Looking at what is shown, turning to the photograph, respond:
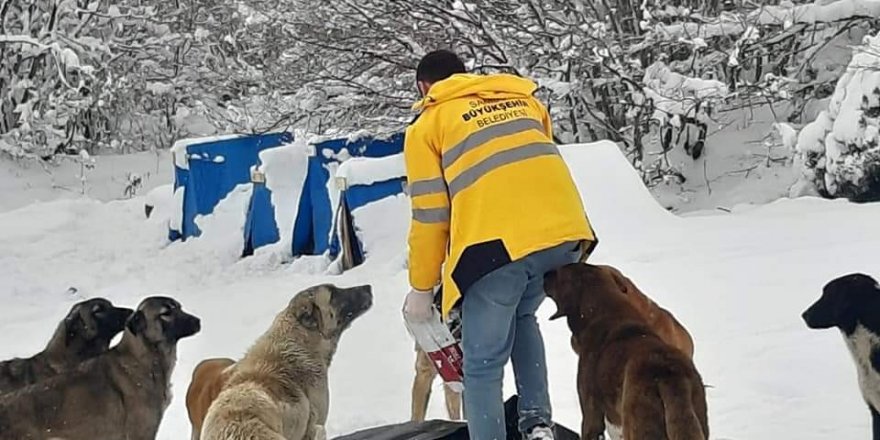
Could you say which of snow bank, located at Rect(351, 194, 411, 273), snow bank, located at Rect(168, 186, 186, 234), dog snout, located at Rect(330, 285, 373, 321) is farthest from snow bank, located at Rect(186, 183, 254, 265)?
dog snout, located at Rect(330, 285, 373, 321)

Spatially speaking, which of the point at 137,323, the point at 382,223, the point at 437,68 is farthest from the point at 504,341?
the point at 382,223

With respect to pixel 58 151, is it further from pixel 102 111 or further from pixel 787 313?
pixel 787 313

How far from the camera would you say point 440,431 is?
4.42 m

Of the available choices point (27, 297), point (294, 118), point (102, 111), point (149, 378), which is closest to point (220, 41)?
point (102, 111)

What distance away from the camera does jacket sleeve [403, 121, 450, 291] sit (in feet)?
12.5

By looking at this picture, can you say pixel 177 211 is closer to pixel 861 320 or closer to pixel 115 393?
pixel 115 393

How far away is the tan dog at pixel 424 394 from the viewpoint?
5324 mm

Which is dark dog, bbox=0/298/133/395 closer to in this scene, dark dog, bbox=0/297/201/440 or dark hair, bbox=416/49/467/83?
dark dog, bbox=0/297/201/440

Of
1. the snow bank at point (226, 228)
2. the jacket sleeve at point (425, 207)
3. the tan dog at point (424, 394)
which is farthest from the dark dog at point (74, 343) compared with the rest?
the snow bank at point (226, 228)

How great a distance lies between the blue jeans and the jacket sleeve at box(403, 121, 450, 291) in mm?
188

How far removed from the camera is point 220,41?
19.6 metres

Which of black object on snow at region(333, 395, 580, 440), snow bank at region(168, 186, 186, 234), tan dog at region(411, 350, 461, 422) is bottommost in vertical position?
snow bank at region(168, 186, 186, 234)

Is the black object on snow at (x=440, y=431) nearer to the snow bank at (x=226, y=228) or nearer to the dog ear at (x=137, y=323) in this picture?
the dog ear at (x=137, y=323)

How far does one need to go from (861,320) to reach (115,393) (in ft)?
10.6
